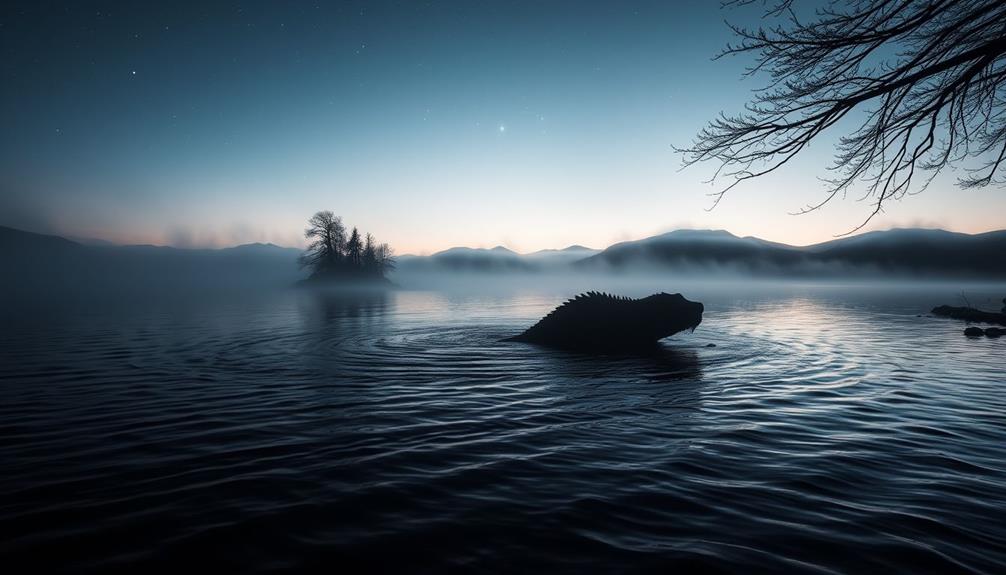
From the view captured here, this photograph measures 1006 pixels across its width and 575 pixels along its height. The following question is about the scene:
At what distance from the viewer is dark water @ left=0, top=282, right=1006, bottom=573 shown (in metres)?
3.19

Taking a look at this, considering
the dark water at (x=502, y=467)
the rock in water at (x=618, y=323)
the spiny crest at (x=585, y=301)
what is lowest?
the dark water at (x=502, y=467)

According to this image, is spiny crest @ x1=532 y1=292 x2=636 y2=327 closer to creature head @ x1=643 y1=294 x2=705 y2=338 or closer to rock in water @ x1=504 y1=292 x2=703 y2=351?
rock in water @ x1=504 y1=292 x2=703 y2=351

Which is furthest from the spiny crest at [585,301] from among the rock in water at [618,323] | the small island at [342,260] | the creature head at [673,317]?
the small island at [342,260]

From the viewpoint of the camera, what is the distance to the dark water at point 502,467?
3186mm

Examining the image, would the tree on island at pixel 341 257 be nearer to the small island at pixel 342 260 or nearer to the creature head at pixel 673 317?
the small island at pixel 342 260

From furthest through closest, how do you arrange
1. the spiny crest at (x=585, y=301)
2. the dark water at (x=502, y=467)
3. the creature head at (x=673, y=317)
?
1. the spiny crest at (x=585, y=301)
2. the creature head at (x=673, y=317)
3. the dark water at (x=502, y=467)

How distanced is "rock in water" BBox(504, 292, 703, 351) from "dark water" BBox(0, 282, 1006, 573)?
12.2ft

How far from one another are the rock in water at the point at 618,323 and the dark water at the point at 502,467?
12.2 feet

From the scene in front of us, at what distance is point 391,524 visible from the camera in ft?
11.7

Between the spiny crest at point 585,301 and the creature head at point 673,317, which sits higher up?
the spiny crest at point 585,301

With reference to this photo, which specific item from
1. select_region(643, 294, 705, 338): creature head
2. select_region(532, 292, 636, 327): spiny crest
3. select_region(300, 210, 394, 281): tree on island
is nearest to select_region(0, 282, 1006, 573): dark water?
select_region(643, 294, 705, 338): creature head

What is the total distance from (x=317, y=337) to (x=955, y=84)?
18.0m

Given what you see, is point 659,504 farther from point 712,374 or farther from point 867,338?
point 867,338

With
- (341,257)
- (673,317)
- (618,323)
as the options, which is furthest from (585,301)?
(341,257)
